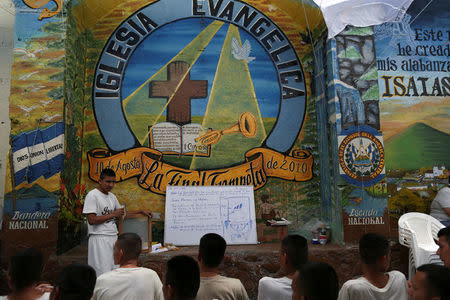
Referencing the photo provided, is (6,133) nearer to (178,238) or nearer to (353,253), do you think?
(178,238)

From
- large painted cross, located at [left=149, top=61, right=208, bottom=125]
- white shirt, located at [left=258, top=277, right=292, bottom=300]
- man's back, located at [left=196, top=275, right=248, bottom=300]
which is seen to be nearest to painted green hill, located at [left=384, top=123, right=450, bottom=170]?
large painted cross, located at [left=149, top=61, right=208, bottom=125]

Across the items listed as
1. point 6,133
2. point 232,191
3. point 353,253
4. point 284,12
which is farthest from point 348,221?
point 6,133

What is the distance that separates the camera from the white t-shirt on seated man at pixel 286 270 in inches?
92.8

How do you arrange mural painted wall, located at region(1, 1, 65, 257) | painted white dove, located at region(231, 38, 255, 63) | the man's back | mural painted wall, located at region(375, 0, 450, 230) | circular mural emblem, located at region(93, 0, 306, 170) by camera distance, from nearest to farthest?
1. the man's back
2. mural painted wall, located at region(1, 1, 65, 257)
3. circular mural emblem, located at region(93, 0, 306, 170)
4. mural painted wall, located at region(375, 0, 450, 230)
5. painted white dove, located at region(231, 38, 255, 63)

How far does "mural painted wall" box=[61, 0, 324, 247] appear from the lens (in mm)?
6449

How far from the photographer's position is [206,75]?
675cm

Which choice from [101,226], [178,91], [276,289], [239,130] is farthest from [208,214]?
[276,289]

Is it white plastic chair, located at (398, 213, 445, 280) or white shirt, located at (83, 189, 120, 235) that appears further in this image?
white plastic chair, located at (398, 213, 445, 280)

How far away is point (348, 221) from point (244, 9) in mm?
4267

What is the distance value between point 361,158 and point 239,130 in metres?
2.16

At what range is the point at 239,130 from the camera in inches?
264

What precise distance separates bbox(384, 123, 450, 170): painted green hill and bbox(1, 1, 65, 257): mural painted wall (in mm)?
5701

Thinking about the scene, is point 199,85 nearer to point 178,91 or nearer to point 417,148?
point 178,91

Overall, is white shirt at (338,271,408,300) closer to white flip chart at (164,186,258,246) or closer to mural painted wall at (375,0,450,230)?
white flip chart at (164,186,258,246)
